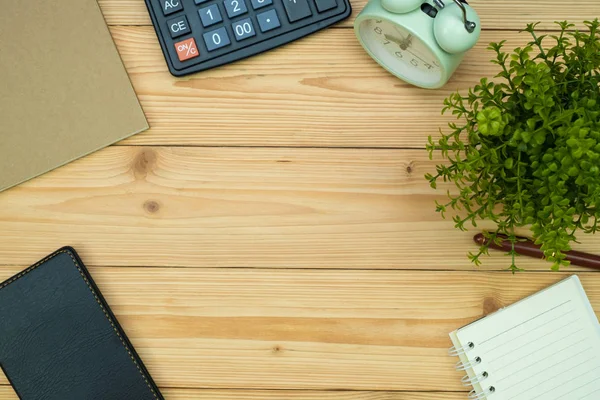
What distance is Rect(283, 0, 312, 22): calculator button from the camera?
0.71 metres

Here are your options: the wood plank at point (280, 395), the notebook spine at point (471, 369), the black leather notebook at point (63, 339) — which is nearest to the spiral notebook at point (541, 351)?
the notebook spine at point (471, 369)

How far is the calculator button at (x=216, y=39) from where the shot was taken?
0.71 m

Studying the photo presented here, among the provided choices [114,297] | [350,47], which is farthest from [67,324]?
[350,47]

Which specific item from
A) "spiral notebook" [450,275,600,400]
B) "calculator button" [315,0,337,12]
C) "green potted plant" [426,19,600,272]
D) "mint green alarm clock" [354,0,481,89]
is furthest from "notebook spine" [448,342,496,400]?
"calculator button" [315,0,337,12]

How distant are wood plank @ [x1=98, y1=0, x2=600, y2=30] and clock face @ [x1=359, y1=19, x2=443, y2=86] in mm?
44

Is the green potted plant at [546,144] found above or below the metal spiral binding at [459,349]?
above

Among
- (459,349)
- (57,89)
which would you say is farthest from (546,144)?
(57,89)

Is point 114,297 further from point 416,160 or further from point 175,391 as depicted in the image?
point 416,160

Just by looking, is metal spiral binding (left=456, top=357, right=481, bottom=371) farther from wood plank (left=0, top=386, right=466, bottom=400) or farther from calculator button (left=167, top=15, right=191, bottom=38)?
calculator button (left=167, top=15, right=191, bottom=38)

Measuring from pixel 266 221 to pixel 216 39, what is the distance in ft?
0.68

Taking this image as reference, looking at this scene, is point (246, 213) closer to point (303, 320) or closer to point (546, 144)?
point (303, 320)

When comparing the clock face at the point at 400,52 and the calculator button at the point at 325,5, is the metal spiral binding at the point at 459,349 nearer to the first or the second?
the clock face at the point at 400,52

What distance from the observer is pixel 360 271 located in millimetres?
737

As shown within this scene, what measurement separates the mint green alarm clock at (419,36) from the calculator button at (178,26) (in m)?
0.18
